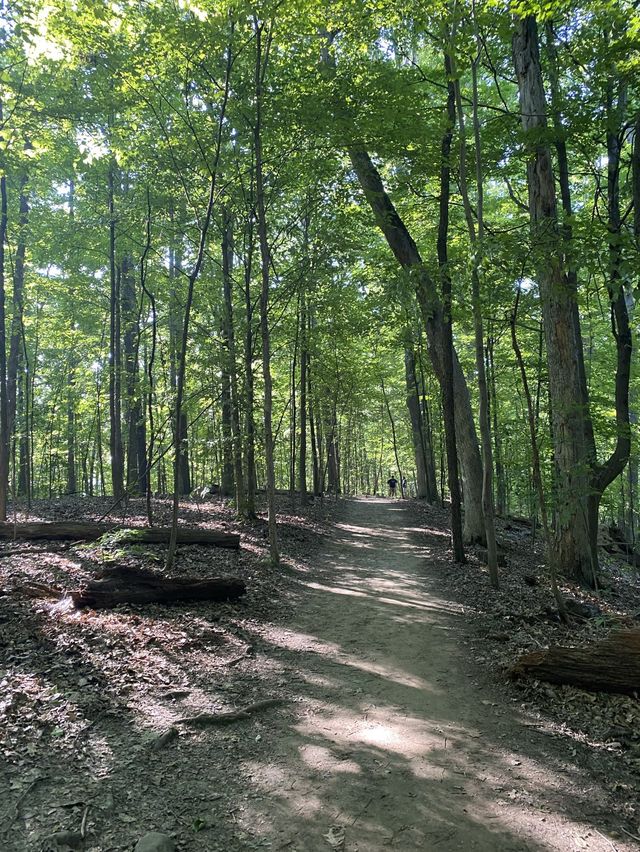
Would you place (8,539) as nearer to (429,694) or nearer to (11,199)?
(429,694)

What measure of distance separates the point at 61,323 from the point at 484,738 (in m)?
17.6

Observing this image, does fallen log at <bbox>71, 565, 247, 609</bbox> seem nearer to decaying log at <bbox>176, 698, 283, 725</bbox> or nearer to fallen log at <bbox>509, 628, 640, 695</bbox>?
decaying log at <bbox>176, 698, 283, 725</bbox>

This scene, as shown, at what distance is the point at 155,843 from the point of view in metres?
2.68

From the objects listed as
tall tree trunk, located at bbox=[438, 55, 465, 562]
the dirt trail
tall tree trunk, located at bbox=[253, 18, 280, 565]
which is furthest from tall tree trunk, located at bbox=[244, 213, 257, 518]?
the dirt trail

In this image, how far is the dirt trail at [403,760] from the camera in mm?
2889

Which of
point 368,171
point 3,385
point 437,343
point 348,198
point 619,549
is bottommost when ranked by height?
point 619,549

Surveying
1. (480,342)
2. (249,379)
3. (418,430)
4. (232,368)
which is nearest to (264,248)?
(232,368)

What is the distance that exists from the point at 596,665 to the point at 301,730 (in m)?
2.70

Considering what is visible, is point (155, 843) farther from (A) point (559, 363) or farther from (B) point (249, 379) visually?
(B) point (249, 379)

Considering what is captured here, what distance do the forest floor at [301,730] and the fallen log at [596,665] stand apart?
0.39 ft

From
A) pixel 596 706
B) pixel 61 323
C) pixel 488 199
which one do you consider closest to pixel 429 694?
pixel 596 706

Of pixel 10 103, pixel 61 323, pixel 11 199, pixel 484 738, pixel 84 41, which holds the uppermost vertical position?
pixel 11 199

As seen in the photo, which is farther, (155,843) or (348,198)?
(348,198)

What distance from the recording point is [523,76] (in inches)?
348
